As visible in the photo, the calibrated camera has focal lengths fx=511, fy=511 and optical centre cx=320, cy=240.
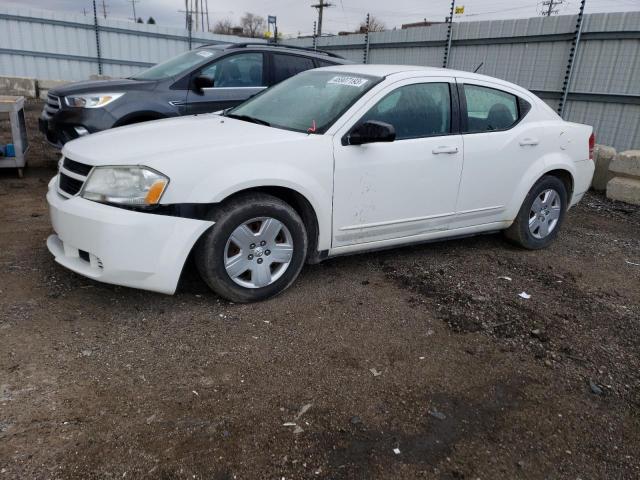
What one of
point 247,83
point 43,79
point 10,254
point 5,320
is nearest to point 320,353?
point 5,320

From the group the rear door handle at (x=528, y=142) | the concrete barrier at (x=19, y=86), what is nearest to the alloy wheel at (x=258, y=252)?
the rear door handle at (x=528, y=142)

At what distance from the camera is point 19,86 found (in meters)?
Result: 14.8

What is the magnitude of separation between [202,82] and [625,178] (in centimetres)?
603

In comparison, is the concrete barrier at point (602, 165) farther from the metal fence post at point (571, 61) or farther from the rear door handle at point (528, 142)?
the rear door handle at point (528, 142)

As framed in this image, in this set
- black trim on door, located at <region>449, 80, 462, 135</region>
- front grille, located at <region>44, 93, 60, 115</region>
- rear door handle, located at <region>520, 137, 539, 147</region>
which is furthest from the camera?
front grille, located at <region>44, 93, 60, 115</region>

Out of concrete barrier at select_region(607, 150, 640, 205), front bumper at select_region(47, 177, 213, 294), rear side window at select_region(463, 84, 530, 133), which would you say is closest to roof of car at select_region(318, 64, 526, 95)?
rear side window at select_region(463, 84, 530, 133)

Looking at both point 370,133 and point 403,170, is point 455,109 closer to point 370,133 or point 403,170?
point 403,170

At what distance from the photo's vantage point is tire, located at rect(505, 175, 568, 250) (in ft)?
16.3

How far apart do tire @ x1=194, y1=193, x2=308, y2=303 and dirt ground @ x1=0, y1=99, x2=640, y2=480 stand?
16cm

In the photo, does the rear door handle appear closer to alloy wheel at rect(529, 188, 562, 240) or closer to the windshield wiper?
alloy wheel at rect(529, 188, 562, 240)

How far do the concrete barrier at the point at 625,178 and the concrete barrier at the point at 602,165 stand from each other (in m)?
0.24

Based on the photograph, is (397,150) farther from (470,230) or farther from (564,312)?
(564,312)

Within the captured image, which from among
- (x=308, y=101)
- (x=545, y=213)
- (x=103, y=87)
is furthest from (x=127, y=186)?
(x=545, y=213)

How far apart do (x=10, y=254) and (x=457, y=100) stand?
3.97 meters
